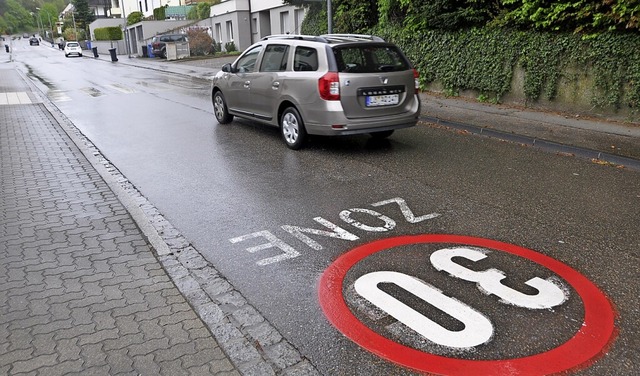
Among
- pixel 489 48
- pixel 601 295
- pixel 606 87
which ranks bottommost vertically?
pixel 601 295

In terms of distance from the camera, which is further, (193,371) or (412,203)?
(412,203)

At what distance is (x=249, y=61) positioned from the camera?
9430mm

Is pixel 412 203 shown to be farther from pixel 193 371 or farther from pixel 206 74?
pixel 206 74

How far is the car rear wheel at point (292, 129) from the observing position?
317 inches

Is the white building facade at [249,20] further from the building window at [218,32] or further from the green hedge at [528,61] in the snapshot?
the green hedge at [528,61]

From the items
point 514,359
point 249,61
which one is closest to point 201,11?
point 249,61

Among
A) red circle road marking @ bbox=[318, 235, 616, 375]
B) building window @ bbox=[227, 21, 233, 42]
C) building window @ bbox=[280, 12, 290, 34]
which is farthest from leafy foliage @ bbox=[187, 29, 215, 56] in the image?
red circle road marking @ bbox=[318, 235, 616, 375]

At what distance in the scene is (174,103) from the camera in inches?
579

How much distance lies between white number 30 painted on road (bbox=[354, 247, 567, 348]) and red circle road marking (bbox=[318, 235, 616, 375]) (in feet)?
0.58

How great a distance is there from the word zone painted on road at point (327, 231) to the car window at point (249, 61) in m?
4.79

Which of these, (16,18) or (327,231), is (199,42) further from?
(16,18)

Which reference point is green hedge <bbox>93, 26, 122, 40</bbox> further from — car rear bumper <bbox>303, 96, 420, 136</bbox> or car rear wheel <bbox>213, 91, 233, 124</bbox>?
car rear bumper <bbox>303, 96, 420, 136</bbox>

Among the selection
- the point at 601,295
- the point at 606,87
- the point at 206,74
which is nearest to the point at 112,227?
the point at 601,295

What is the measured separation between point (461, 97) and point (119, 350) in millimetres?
11764
